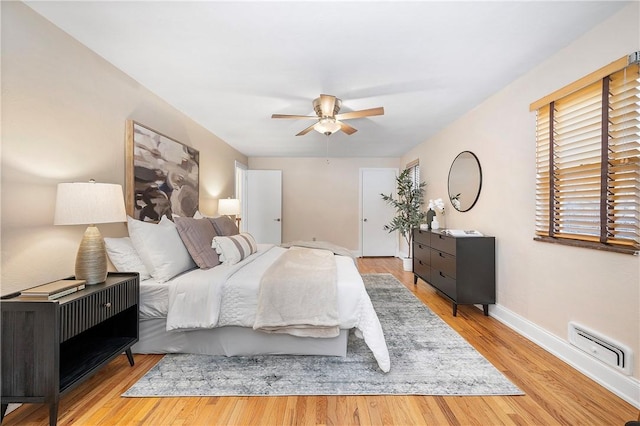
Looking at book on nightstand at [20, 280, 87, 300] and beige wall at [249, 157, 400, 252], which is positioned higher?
beige wall at [249, 157, 400, 252]

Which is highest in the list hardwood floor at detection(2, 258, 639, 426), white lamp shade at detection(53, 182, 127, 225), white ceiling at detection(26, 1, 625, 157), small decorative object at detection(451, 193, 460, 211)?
white ceiling at detection(26, 1, 625, 157)

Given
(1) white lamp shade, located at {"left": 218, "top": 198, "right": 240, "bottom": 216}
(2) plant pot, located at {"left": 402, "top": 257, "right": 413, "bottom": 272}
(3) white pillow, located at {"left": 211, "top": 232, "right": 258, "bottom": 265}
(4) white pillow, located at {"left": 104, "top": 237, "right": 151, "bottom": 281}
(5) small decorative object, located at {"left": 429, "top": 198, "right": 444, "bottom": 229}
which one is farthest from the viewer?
(2) plant pot, located at {"left": 402, "top": 257, "right": 413, "bottom": 272}

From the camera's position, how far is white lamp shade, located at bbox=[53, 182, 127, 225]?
1554 millimetres

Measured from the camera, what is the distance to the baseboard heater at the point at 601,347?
163 cm

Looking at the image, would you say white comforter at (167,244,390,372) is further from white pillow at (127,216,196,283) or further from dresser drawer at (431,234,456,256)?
dresser drawer at (431,234,456,256)

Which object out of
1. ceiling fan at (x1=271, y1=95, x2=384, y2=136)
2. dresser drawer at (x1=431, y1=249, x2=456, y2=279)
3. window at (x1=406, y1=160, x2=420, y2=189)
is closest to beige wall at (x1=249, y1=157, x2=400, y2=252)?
window at (x1=406, y1=160, x2=420, y2=189)

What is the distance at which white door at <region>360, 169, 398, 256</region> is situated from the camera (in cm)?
623

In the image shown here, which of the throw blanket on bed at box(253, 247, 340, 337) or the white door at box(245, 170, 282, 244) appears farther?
the white door at box(245, 170, 282, 244)

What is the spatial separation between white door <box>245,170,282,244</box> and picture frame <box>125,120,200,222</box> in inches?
95.0

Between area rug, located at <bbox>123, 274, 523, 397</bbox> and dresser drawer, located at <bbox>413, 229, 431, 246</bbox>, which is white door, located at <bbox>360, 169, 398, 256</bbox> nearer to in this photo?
dresser drawer, located at <bbox>413, 229, 431, 246</bbox>

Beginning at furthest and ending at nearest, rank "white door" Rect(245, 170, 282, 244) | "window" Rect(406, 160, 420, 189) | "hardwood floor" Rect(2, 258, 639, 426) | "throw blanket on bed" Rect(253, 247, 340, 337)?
"white door" Rect(245, 170, 282, 244) → "window" Rect(406, 160, 420, 189) → "throw blanket on bed" Rect(253, 247, 340, 337) → "hardwood floor" Rect(2, 258, 639, 426)

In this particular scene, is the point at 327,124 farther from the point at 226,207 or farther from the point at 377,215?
the point at 377,215

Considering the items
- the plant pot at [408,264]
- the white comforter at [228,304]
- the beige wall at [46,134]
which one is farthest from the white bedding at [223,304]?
the plant pot at [408,264]

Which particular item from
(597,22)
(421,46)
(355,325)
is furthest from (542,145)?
(355,325)
